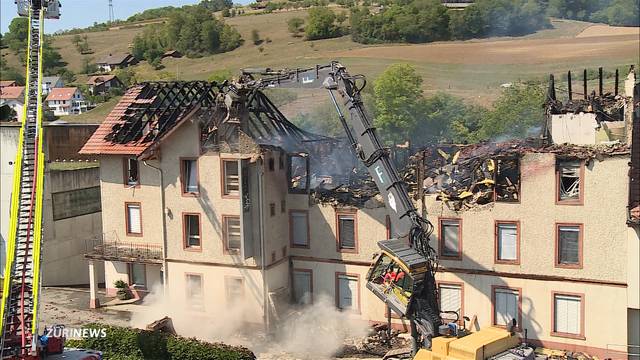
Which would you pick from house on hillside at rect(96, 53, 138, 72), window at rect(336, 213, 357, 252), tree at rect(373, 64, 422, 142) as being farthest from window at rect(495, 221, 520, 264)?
house on hillside at rect(96, 53, 138, 72)

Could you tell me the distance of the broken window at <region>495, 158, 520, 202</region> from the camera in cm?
2711

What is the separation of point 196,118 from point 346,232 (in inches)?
318

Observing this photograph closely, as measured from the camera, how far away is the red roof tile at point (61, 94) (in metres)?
132

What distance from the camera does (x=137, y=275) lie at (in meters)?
34.5

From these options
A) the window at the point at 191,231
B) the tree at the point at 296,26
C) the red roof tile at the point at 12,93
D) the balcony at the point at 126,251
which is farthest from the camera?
the tree at the point at 296,26

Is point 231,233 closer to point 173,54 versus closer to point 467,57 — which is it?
point 467,57

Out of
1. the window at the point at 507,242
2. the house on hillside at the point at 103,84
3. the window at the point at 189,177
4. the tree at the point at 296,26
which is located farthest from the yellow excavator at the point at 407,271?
the tree at the point at 296,26

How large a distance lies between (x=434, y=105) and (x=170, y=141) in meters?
55.0

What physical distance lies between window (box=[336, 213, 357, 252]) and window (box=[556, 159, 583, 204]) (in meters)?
8.53

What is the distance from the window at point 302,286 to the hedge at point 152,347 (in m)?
6.61

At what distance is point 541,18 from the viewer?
127125 mm

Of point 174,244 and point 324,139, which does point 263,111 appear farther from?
point 174,244

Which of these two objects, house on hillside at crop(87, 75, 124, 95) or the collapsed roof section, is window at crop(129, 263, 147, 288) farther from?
house on hillside at crop(87, 75, 124, 95)

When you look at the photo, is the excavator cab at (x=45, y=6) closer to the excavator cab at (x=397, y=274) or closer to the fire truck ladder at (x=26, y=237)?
the fire truck ladder at (x=26, y=237)
